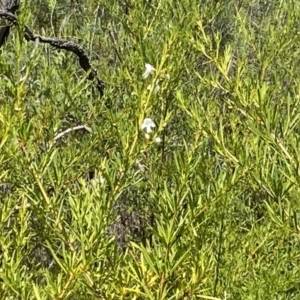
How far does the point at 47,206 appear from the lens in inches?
33.8

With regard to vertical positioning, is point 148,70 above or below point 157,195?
above

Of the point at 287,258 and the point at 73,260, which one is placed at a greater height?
the point at 73,260

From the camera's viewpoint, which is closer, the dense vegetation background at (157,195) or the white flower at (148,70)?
the dense vegetation background at (157,195)

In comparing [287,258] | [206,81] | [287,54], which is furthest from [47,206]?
[287,54]

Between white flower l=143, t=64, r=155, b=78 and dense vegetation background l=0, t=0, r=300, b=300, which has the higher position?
white flower l=143, t=64, r=155, b=78

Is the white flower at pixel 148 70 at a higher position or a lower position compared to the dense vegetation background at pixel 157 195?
higher

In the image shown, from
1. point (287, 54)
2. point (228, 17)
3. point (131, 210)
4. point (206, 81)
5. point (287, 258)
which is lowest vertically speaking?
point (228, 17)

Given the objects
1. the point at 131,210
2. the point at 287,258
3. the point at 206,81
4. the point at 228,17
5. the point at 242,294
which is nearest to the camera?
the point at 242,294

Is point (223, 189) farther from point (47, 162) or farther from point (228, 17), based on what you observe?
point (228, 17)

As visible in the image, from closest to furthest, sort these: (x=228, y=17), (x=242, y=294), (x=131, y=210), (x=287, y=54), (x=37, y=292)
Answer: (x=37, y=292), (x=242, y=294), (x=131, y=210), (x=287, y=54), (x=228, y=17)

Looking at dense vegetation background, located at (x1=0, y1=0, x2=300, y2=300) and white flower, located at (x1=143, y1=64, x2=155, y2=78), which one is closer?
dense vegetation background, located at (x1=0, y1=0, x2=300, y2=300)

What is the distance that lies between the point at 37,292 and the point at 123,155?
0.78ft

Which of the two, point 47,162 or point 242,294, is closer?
point 47,162

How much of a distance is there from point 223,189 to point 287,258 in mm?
319
